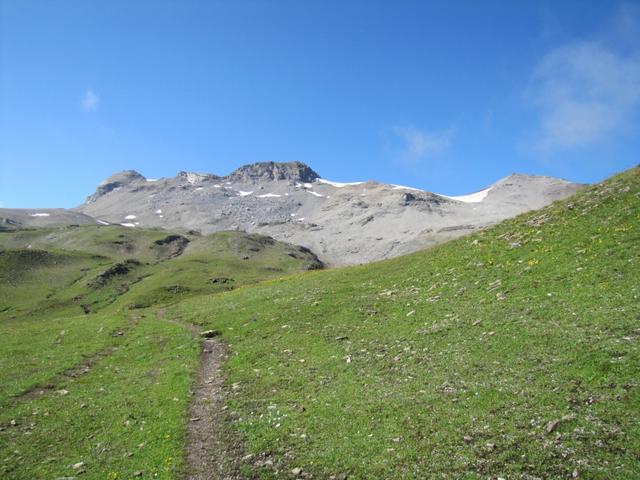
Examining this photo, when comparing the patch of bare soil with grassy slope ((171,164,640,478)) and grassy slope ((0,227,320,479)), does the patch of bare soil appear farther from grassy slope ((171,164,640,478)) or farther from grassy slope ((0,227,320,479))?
grassy slope ((171,164,640,478))

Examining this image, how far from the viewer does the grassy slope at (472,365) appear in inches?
559

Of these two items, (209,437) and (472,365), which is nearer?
(209,437)

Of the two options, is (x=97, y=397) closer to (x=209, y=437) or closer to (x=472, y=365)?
(x=209, y=437)

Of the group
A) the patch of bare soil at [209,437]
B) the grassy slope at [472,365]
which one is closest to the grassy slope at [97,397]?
the patch of bare soil at [209,437]

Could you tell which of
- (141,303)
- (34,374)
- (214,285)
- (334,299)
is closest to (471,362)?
(334,299)

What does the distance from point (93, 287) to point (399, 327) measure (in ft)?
469

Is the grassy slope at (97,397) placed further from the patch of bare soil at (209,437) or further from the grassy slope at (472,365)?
the grassy slope at (472,365)

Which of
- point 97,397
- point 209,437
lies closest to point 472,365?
point 209,437

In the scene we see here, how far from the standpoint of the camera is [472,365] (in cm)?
2067

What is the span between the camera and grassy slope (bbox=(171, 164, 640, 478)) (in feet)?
46.6

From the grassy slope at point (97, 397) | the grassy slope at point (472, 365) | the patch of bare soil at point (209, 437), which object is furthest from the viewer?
the grassy slope at point (97, 397)

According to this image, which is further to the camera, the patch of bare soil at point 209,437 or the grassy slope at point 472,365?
the patch of bare soil at point 209,437

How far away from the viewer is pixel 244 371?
26672 mm

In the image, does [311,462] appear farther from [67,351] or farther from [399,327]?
[67,351]
